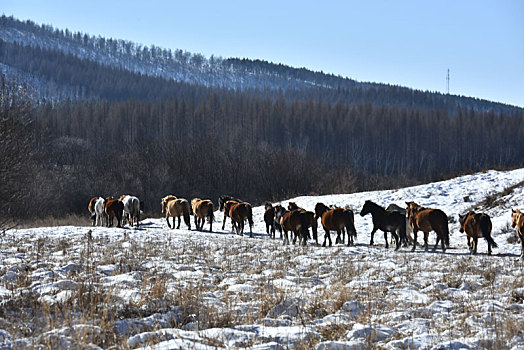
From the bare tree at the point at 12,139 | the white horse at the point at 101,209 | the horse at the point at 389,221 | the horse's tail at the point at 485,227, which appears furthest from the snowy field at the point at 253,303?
the white horse at the point at 101,209

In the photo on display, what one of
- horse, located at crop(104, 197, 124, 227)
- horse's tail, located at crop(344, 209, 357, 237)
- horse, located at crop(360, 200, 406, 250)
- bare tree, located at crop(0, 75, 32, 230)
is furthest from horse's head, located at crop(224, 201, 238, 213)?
bare tree, located at crop(0, 75, 32, 230)

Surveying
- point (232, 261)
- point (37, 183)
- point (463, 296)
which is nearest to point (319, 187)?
point (37, 183)

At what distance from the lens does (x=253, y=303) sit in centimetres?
643

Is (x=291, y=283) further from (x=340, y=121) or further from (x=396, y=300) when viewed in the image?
(x=340, y=121)

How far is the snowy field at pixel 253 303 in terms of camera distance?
15.3ft

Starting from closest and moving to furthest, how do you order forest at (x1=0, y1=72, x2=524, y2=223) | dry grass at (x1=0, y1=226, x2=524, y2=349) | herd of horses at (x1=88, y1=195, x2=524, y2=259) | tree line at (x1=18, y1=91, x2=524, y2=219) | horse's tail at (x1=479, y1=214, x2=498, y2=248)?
dry grass at (x1=0, y1=226, x2=524, y2=349) < horse's tail at (x1=479, y1=214, x2=498, y2=248) < herd of horses at (x1=88, y1=195, x2=524, y2=259) < forest at (x1=0, y1=72, x2=524, y2=223) < tree line at (x1=18, y1=91, x2=524, y2=219)

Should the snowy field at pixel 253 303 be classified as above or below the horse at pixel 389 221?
below

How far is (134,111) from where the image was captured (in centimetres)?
11750

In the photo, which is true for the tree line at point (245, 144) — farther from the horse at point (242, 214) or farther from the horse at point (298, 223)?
the horse at point (298, 223)

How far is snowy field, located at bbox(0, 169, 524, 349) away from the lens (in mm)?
4656

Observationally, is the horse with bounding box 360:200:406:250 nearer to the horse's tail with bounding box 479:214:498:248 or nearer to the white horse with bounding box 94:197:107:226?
the horse's tail with bounding box 479:214:498:248

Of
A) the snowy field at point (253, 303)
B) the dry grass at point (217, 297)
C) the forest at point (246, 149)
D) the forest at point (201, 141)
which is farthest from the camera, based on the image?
the forest at point (246, 149)

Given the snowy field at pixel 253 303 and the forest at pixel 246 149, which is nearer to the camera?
the snowy field at pixel 253 303

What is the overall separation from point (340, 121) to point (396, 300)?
117 meters
